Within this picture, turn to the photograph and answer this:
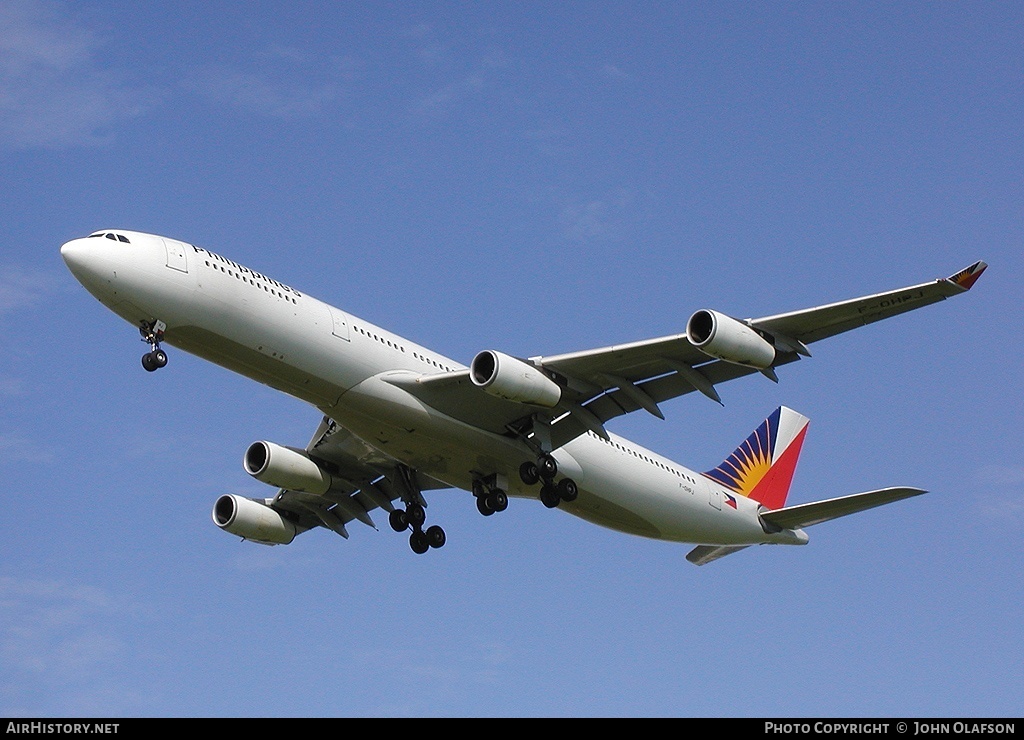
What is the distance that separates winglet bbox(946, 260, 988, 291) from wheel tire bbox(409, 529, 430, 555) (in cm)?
1616

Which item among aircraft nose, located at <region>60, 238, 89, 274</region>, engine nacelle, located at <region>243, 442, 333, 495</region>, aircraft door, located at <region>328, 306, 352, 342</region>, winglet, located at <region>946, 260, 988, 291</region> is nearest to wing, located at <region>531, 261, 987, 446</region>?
winglet, located at <region>946, 260, 988, 291</region>

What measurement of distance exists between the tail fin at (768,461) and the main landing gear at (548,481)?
8.18m

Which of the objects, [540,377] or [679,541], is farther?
[679,541]

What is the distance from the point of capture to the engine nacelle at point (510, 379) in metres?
28.7

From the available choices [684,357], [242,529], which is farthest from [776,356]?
[242,529]

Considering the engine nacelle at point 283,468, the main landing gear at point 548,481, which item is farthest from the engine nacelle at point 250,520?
the main landing gear at point 548,481

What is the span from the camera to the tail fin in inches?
1564

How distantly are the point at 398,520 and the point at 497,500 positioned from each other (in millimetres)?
3990

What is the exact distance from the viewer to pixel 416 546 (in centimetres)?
3481

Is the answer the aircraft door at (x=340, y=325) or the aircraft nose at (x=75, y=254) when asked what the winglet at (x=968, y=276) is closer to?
the aircraft door at (x=340, y=325)

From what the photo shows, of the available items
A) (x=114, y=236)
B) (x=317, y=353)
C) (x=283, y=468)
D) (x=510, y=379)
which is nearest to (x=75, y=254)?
(x=114, y=236)
